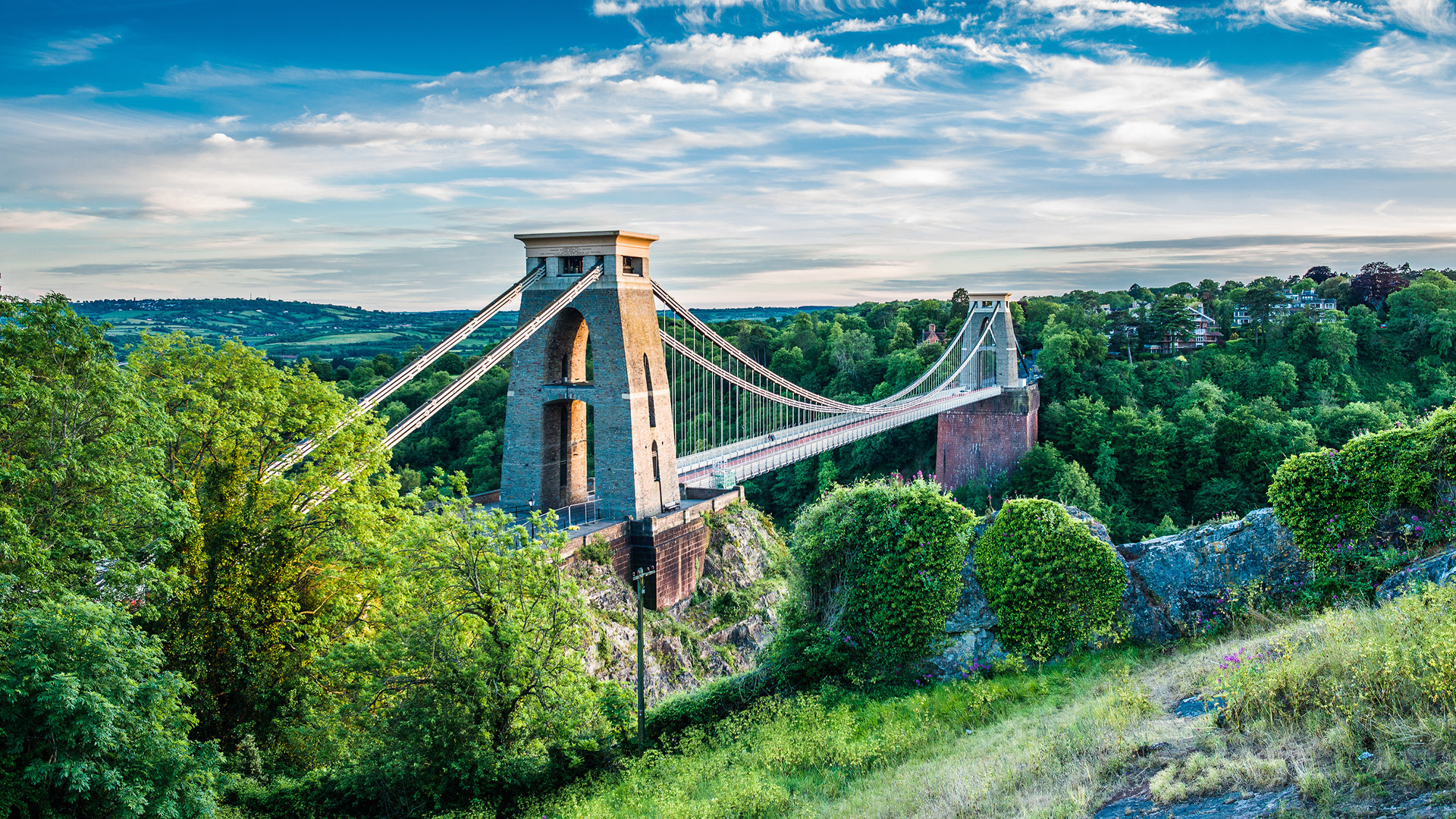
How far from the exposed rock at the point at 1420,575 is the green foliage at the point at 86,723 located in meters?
9.89

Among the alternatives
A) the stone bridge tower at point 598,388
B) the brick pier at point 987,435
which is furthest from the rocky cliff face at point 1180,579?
the brick pier at point 987,435

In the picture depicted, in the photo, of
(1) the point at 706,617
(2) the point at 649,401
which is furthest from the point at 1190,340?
(2) the point at 649,401

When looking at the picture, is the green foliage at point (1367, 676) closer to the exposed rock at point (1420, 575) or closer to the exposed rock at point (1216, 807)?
the exposed rock at point (1216, 807)

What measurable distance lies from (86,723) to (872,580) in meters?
7.40

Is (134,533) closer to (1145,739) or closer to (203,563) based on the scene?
(203,563)

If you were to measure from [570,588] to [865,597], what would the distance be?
135 inches

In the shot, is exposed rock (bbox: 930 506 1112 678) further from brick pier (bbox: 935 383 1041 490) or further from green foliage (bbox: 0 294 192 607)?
brick pier (bbox: 935 383 1041 490)

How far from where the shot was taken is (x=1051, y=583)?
925cm

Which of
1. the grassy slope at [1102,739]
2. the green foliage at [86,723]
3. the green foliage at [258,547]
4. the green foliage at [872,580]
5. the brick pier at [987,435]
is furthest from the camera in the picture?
the brick pier at [987,435]

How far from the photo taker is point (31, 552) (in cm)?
711

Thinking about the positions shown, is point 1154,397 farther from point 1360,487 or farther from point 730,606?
point 1360,487

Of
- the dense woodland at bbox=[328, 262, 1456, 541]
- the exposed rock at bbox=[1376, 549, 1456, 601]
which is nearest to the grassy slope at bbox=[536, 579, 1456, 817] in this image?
the exposed rock at bbox=[1376, 549, 1456, 601]

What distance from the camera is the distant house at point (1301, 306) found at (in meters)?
41.9

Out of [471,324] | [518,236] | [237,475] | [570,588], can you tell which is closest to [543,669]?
[570,588]
